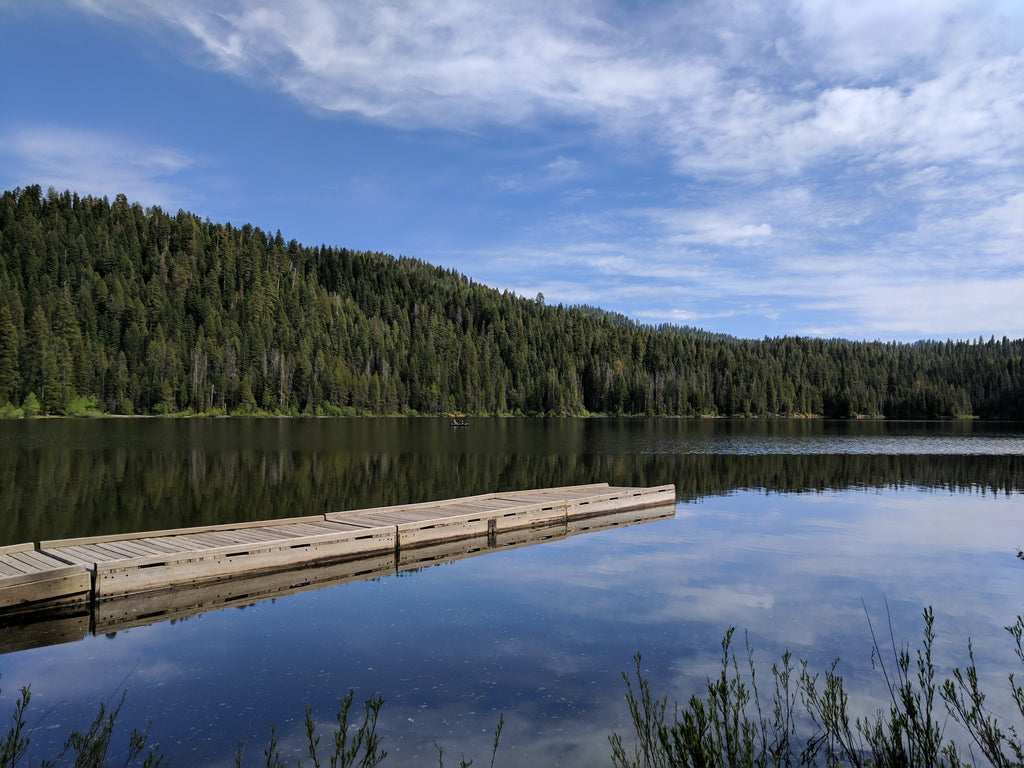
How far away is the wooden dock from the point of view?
1377cm

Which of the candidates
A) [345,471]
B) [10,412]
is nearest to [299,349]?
[10,412]

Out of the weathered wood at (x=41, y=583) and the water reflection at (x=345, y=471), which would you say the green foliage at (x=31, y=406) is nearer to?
the water reflection at (x=345, y=471)

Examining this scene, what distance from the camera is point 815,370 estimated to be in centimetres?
19775

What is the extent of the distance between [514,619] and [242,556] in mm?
6920

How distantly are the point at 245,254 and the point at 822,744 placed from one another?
181191 mm

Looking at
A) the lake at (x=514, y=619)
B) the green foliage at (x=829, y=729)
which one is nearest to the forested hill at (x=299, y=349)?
the lake at (x=514, y=619)

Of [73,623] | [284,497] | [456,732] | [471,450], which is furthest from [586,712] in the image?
[471,450]

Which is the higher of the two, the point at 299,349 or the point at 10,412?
the point at 299,349

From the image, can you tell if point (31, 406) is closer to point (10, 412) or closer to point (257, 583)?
point (10, 412)

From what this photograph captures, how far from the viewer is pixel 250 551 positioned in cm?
1645

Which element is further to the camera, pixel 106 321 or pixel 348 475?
pixel 106 321

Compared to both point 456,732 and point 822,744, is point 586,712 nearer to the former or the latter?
point 456,732

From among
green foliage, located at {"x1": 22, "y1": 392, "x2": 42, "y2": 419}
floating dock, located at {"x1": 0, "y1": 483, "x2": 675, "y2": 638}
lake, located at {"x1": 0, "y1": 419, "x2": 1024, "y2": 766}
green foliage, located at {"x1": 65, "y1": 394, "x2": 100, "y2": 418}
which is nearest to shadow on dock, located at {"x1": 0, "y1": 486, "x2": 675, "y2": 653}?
floating dock, located at {"x1": 0, "y1": 483, "x2": 675, "y2": 638}

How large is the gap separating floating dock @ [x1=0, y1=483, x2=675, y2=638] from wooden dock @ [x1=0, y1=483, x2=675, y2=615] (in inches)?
0.9
